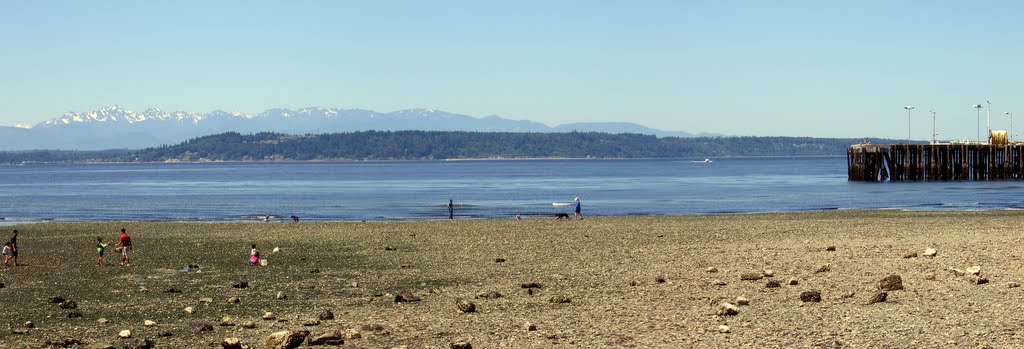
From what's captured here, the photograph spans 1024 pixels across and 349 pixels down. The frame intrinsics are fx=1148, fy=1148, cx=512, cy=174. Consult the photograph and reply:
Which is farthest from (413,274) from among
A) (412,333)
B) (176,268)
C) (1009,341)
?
(1009,341)

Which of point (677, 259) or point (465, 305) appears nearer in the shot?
point (465, 305)

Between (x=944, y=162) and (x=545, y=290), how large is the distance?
95.8 m

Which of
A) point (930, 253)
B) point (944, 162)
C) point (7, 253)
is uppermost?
point (7, 253)

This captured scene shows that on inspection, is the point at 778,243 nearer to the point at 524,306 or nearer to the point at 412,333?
the point at 524,306

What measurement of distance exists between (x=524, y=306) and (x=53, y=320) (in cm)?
846

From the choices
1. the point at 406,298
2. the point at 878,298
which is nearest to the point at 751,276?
the point at 878,298

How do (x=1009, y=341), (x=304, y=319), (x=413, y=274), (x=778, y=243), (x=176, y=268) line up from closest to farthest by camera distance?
(x=1009, y=341) → (x=304, y=319) → (x=413, y=274) → (x=176, y=268) → (x=778, y=243)

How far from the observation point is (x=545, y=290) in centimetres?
2364

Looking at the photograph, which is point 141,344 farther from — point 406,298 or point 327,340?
point 406,298

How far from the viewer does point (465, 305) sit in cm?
2075

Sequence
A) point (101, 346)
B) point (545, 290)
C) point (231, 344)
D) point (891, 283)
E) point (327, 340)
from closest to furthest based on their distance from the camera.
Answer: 1. point (231, 344)
2. point (101, 346)
3. point (327, 340)
4. point (891, 283)
5. point (545, 290)

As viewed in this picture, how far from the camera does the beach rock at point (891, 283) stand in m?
21.4

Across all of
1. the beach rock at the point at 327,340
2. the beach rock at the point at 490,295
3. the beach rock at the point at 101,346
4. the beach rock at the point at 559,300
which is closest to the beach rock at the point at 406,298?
the beach rock at the point at 490,295

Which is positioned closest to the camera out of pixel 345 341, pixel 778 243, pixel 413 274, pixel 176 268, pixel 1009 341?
pixel 1009 341
